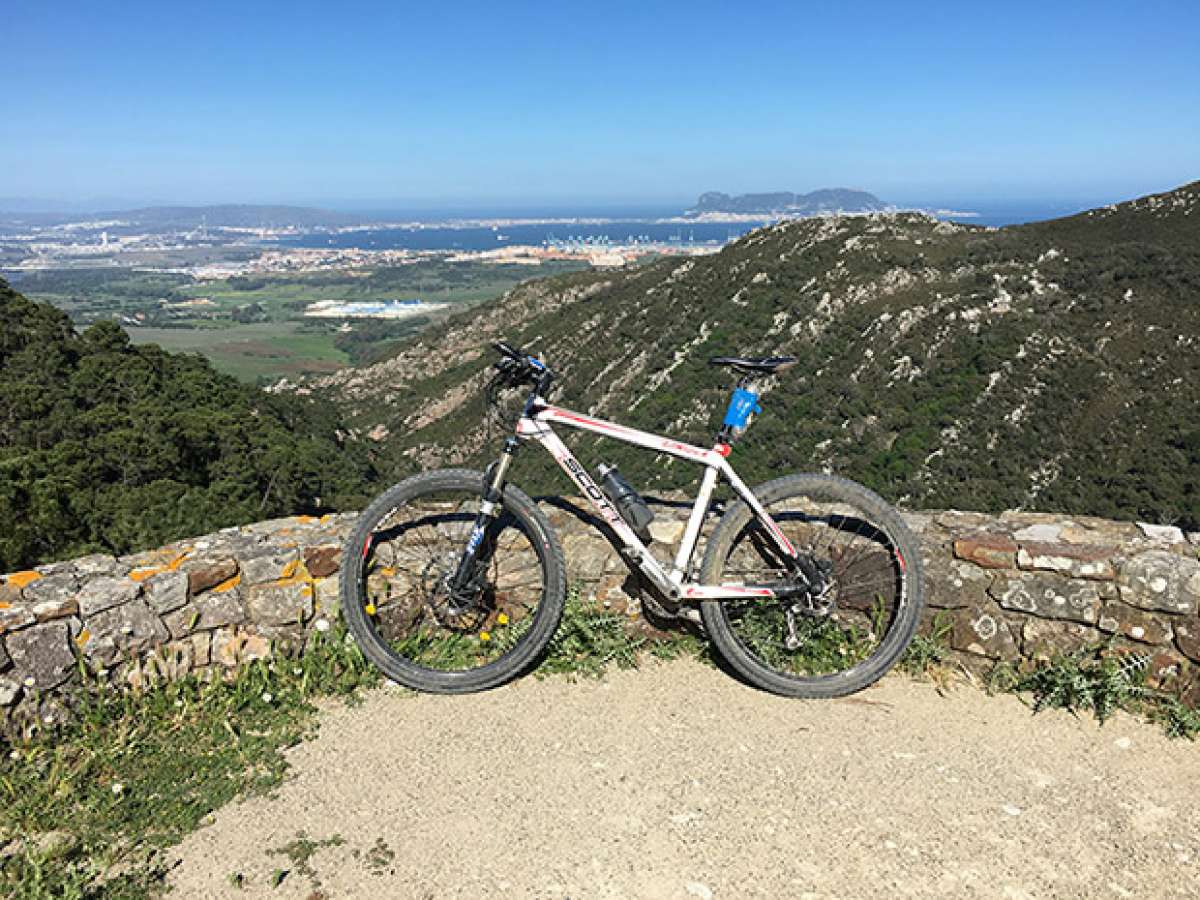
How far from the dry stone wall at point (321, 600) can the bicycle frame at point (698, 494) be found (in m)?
0.36

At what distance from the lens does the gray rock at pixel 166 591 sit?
402 cm

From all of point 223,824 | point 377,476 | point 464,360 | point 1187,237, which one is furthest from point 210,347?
point 223,824

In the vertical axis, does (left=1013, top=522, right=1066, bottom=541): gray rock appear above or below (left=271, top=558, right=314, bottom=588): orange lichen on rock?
above

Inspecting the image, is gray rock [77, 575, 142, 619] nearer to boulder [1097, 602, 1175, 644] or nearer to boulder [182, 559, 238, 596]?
boulder [182, 559, 238, 596]

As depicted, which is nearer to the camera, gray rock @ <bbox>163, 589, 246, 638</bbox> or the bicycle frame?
gray rock @ <bbox>163, 589, 246, 638</bbox>

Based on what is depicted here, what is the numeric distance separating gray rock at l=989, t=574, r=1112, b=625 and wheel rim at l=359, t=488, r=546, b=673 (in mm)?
2741

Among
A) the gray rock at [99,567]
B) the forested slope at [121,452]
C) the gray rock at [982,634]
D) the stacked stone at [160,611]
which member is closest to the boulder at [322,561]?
the stacked stone at [160,611]

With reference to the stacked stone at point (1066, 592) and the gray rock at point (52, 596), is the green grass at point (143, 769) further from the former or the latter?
the stacked stone at point (1066, 592)

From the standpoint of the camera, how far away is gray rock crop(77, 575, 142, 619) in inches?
152

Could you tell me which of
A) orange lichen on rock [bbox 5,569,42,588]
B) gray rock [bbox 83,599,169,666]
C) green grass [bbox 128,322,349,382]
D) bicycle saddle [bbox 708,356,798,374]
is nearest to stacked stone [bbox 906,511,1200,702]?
bicycle saddle [bbox 708,356,798,374]

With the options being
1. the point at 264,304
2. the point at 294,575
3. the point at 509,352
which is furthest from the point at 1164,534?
the point at 264,304

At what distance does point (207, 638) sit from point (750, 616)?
3.22 metres

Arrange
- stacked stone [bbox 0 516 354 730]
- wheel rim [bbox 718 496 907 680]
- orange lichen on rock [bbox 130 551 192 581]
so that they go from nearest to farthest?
stacked stone [bbox 0 516 354 730] < orange lichen on rock [bbox 130 551 192 581] < wheel rim [bbox 718 496 907 680]

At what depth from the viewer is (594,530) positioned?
16.1ft
